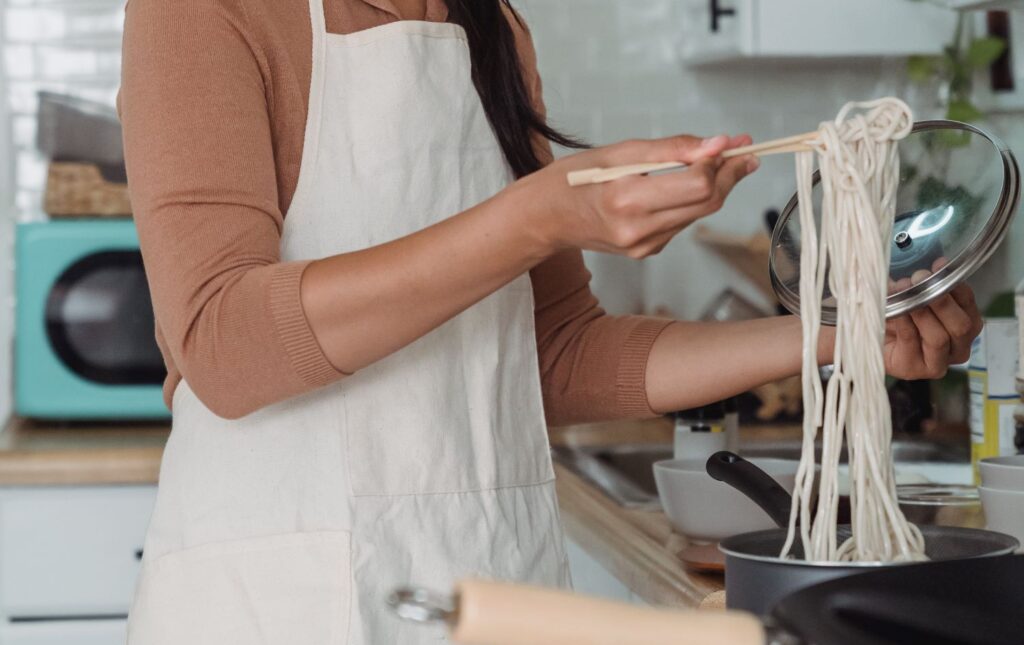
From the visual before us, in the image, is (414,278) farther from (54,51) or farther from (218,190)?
(54,51)

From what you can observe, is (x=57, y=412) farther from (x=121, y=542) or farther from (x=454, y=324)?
(x=454, y=324)

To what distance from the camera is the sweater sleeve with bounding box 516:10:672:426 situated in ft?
3.91

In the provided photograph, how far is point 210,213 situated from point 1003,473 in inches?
29.7

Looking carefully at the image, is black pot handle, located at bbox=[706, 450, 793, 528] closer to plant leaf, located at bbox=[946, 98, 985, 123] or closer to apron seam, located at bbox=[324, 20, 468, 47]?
apron seam, located at bbox=[324, 20, 468, 47]

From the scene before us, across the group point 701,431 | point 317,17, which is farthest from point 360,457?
point 701,431

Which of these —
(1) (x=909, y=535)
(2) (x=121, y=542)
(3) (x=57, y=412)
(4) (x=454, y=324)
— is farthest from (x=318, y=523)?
(3) (x=57, y=412)

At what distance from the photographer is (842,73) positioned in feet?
8.52

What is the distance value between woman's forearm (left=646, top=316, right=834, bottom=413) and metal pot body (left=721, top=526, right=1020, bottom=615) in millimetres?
239

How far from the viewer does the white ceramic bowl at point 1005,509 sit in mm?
1186

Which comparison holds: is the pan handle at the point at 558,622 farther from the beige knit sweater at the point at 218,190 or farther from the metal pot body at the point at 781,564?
the beige knit sweater at the point at 218,190

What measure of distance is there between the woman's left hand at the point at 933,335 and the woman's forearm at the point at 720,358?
52 mm

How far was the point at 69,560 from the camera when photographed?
2.07 meters

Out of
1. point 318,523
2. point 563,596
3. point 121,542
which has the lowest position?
point 121,542

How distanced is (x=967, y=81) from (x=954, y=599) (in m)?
1.82
